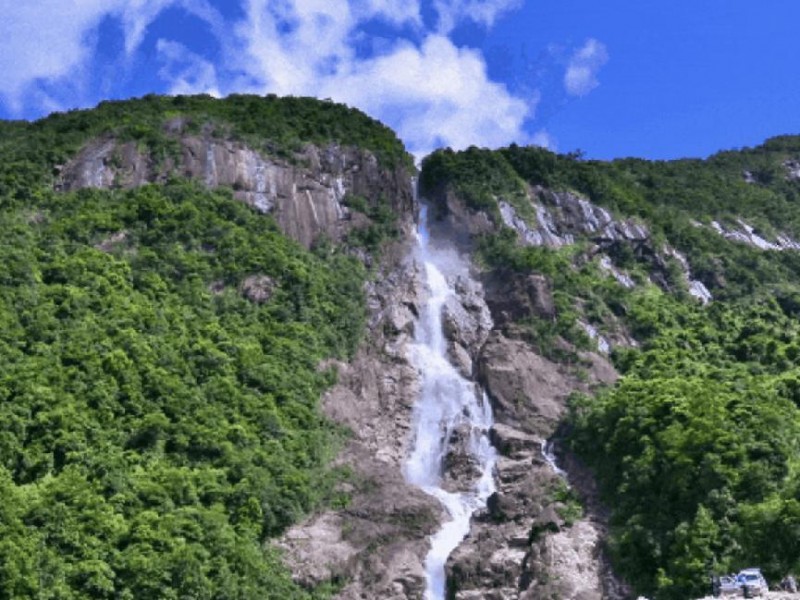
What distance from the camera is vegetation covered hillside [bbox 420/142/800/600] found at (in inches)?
2307

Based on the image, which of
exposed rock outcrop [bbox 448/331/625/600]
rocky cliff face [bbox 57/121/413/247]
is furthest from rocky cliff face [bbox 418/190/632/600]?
rocky cliff face [bbox 57/121/413/247]

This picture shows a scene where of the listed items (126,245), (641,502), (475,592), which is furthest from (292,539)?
(126,245)

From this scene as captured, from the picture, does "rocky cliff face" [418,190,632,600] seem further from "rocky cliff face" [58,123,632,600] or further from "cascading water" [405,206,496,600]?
"cascading water" [405,206,496,600]

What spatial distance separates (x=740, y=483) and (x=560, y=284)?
3213 centimetres

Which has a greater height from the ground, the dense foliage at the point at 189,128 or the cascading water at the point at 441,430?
the dense foliage at the point at 189,128

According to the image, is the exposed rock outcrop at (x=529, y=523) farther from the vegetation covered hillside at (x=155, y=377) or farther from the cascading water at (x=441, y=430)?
the vegetation covered hillside at (x=155, y=377)

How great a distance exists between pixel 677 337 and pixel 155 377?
1537 inches

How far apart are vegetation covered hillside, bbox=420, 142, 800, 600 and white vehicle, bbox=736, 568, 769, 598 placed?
36.1ft

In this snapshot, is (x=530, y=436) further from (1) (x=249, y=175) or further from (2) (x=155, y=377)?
(1) (x=249, y=175)

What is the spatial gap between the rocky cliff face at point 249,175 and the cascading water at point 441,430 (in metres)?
10.5

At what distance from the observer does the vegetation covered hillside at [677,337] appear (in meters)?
58.6

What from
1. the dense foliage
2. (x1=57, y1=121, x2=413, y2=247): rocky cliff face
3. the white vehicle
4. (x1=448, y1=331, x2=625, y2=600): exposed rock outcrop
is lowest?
the white vehicle

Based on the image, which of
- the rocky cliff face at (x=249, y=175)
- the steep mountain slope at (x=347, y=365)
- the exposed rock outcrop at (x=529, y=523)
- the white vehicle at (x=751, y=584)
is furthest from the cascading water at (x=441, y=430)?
the white vehicle at (x=751, y=584)

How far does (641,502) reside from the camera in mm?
63031
